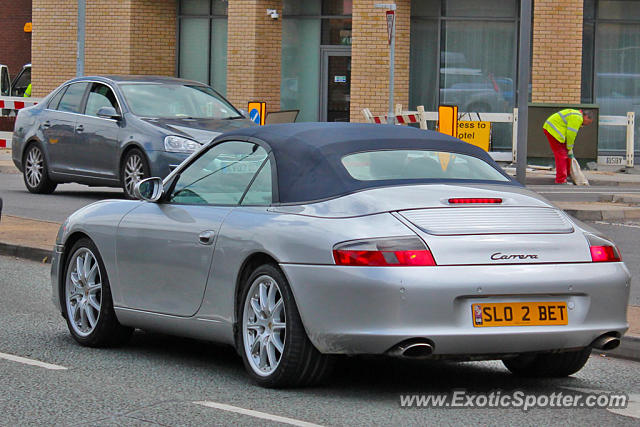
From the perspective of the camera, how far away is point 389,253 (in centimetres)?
618

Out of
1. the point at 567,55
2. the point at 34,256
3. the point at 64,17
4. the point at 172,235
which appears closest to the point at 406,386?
the point at 172,235

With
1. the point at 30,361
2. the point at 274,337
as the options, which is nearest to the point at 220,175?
the point at 274,337

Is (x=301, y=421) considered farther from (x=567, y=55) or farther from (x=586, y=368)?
(x=567, y=55)

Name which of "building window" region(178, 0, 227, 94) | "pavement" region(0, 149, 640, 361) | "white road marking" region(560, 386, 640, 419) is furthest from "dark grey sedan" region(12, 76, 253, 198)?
"building window" region(178, 0, 227, 94)

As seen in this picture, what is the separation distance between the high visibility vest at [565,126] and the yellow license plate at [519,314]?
57.2ft

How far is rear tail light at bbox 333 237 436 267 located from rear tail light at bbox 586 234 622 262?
0.92 m

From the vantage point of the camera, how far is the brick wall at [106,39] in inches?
1221

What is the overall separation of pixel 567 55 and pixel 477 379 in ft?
68.3

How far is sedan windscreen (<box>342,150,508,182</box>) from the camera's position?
272 inches

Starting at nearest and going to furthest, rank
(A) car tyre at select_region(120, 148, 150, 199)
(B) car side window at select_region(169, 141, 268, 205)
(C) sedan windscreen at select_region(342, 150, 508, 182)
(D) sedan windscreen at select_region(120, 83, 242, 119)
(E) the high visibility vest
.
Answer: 1. (C) sedan windscreen at select_region(342, 150, 508, 182)
2. (B) car side window at select_region(169, 141, 268, 205)
3. (A) car tyre at select_region(120, 148, 150, 199)
4. (D) sedan windscreen at select_region(120, 83, 242, 119)
5. (E) the high visibility vest

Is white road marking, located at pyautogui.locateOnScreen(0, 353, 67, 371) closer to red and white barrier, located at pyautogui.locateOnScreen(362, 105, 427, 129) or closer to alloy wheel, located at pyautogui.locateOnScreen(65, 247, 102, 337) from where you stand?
alloy wheel, located at pyautogui.locateOnScreen(65, 247, 102, 337)

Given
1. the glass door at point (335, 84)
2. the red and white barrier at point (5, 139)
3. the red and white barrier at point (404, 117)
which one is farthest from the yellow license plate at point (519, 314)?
the glass door at point (335, 84)

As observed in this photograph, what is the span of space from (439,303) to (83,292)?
2.86 m

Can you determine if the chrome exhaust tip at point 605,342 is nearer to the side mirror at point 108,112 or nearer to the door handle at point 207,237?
the door handle at point 207,237
